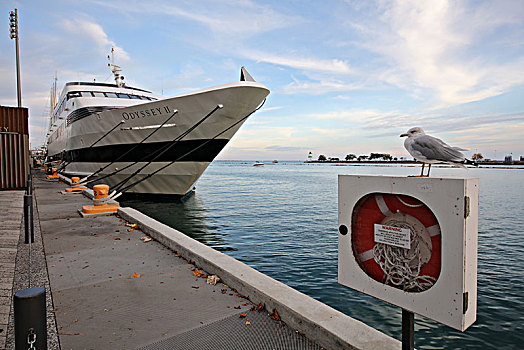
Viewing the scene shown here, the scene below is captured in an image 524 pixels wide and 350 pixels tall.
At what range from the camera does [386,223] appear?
236 cm

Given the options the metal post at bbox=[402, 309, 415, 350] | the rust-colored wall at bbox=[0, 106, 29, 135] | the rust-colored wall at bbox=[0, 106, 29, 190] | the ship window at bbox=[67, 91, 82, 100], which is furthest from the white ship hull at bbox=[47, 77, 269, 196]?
the metal post at bbox=[402, 309, 415, 350]

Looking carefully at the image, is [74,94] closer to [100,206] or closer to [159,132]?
[159,132]

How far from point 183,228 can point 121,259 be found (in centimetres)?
649

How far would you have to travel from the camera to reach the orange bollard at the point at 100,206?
334 inches

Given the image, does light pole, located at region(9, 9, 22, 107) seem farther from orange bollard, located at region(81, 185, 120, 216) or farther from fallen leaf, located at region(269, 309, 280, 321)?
fallen leaf, located at region(269, 309, 280, 321)

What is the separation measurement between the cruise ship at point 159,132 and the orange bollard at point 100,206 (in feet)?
12.2

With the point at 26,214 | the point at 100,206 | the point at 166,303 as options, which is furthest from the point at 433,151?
the point at 100,206

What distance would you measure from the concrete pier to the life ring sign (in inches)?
19.6

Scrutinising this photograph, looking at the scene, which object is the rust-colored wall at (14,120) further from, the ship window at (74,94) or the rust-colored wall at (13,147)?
the ship window at (74,94)

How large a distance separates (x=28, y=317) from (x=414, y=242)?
7.85ft

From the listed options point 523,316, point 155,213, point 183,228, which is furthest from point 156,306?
point 155,213

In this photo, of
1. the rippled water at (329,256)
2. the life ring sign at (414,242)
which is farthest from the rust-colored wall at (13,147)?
the life ring sign at (414,242)

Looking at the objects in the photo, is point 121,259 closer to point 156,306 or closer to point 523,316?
point 156,306

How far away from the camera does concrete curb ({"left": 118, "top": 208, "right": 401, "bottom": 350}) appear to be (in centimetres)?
246
